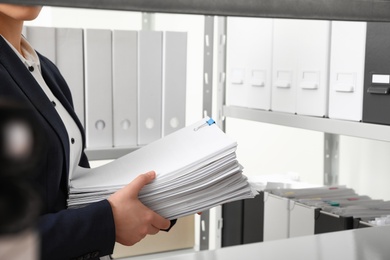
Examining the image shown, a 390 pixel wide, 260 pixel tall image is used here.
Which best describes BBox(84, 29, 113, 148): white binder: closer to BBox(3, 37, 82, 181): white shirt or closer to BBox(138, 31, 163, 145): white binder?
BBox(138, 31, 163, 145): white binder

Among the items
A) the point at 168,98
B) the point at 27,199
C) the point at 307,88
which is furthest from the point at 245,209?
the point at 27,199

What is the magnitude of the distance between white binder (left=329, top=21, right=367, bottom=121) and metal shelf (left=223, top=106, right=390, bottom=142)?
0.07 ft

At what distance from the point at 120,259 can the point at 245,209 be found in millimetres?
477

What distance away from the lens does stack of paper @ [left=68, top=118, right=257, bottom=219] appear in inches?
31.9

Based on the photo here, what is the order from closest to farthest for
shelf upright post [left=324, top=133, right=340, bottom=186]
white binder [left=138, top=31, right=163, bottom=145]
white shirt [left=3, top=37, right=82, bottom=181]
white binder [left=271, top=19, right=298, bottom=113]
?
white shirt [left=3, top=37, right=82, bottom=181]
white binder [left=271, top=19, right=298, bottom=113]
white binder [left=138, top=31, right=163, bottom=145]
shelf upright post [left=324, top=133, right=340, bottom=186]

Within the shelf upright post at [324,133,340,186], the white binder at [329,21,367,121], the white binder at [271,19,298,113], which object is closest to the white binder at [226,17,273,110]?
the white binder at [271,19,298,113]

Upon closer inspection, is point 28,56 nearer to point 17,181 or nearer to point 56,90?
point 56,90

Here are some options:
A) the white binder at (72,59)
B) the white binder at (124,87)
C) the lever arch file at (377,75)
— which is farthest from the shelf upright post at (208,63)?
the lever arch file at (377,75)

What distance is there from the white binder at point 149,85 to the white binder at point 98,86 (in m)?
0.09

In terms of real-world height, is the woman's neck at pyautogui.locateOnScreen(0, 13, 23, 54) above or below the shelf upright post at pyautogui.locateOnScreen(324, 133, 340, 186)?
above

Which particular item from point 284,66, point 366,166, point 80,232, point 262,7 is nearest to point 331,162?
point 366,166

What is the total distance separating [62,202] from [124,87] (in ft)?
2.28

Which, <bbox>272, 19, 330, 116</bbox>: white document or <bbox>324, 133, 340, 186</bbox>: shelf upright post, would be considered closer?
<bbox>272, 19, 330, 116</bbox>: white document

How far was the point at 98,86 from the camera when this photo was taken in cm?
158
